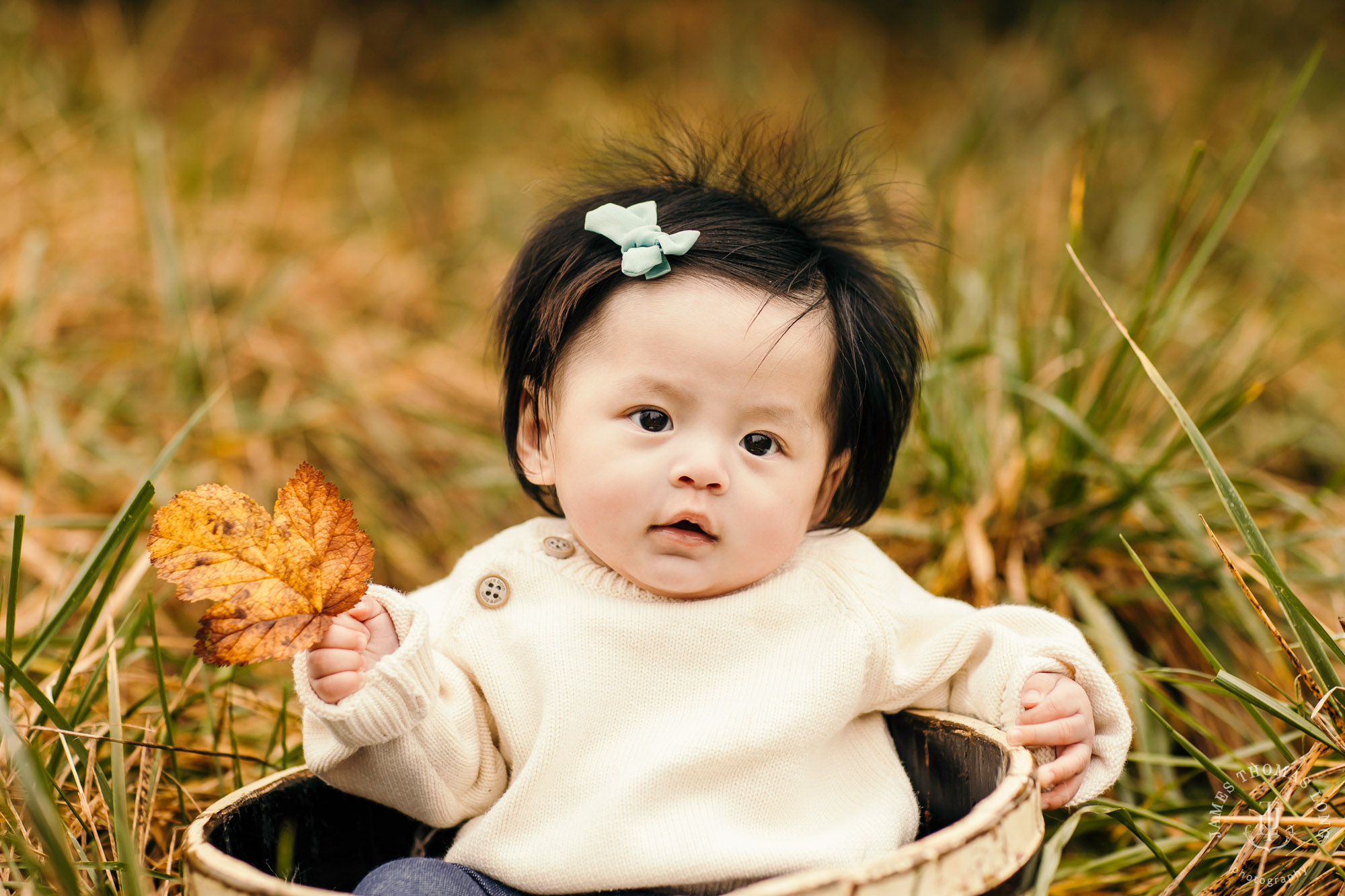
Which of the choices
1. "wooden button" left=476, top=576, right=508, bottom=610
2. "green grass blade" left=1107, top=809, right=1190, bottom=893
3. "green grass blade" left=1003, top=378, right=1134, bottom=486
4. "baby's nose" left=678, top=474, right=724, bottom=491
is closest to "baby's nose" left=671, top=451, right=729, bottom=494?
"baby's nose" left=678, top=474, right=724, bottom=491

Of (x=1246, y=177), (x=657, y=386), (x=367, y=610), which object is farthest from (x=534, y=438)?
(x=1246, y=177)

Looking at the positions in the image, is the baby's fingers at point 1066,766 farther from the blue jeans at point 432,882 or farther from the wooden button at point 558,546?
the wooden button at point 558,546

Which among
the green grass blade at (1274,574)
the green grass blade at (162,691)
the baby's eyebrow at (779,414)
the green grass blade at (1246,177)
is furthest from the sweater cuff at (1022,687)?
the green grass blade at (162,691)

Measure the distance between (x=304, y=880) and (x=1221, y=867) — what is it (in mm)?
1201

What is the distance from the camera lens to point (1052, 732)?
1.23 metres

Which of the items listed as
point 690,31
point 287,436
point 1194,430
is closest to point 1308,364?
point 1194,430

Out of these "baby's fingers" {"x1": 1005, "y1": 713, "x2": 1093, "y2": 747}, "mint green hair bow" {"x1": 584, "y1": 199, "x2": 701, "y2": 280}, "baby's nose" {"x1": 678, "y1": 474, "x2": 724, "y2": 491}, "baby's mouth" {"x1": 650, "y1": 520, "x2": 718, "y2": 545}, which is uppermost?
"mint green hair bow" {"x1": 584, "y1": 199, "x2": 701, "y2": 280}

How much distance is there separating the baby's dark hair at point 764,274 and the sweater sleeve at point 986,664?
0.59ft

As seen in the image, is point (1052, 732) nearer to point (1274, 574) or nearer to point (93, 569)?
point (1274, 574)

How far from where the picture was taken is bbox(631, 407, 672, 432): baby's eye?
128 centimetres

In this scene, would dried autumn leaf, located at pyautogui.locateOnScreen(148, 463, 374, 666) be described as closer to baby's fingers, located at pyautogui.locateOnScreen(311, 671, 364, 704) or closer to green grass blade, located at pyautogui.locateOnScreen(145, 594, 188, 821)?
baby's fingers, located at pyautogui.locateOnScreen(311, 671, 364, 704)

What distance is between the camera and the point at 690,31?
19.1ft

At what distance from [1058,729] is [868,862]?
0.42 meters

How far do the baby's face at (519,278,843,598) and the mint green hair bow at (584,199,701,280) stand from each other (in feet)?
0.10
